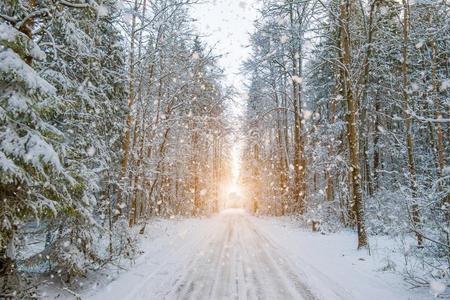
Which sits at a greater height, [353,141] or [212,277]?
[353,141]

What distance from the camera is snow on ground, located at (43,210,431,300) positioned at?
20.8ft

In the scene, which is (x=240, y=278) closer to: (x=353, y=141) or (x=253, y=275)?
(x=253, y=275)

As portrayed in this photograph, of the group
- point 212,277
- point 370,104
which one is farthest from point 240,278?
point 370,104

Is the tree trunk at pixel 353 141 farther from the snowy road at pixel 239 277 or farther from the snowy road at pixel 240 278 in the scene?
the snowy road at pixel 239 277

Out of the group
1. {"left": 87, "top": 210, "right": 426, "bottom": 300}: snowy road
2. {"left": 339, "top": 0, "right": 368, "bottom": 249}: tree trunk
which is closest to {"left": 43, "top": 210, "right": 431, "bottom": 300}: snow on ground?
{"left": 87, "top": 210, "right": 426, "bottom": 300}: snowy road

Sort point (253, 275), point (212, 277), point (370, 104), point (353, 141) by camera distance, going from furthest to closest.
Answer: point (370, 104), point (353, 141), point (253, 275), point (212, 277)

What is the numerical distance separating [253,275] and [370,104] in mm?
19014

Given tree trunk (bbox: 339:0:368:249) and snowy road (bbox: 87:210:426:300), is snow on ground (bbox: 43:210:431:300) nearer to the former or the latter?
snowy road (bbox: 87:210:426:300)

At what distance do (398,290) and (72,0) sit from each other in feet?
29.5

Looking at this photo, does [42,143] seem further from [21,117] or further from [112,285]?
[112,285]

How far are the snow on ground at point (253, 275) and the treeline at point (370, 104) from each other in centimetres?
103

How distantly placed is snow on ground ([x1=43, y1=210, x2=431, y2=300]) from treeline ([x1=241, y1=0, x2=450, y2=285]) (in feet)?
3.39

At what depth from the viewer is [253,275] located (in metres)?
7.78

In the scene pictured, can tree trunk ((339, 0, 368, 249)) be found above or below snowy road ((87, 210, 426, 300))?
above
